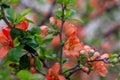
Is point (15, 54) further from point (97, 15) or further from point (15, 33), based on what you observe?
point (97, 15)

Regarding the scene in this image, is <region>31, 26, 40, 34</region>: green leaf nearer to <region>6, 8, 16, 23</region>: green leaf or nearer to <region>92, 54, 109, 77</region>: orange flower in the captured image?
<region>6, 8, 16, 23</region>: green leaf

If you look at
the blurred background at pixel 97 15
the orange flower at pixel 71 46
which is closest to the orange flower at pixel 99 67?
the orange flower at pixel 71 46

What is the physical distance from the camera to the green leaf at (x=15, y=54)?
108cm

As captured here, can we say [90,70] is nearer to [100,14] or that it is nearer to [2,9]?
[2,9]

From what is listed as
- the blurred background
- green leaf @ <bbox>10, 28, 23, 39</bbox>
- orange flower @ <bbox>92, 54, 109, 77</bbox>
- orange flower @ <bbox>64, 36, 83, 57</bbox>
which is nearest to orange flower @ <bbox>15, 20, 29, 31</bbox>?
green leaf @ <bbox>10, 28, 23, 39</bbox>

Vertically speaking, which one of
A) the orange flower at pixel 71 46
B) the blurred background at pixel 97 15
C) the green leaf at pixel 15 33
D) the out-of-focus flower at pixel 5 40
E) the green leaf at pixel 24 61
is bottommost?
the blurred background at pixel 97 15

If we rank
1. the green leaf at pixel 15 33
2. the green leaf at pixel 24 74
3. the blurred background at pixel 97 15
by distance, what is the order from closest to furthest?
1. the green leaf at pixel 15 33
2. the green leaf at pixel 24 74
3. the blurred background at pixel 97 15

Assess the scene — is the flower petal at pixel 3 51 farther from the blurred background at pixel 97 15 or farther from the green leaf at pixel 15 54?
the blurred background at pixel 97 15

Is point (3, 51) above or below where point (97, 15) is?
above

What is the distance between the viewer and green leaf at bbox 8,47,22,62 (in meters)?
1.08

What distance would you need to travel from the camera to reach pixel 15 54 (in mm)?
1075

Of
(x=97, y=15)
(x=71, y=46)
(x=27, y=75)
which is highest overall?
(x=71, y=46)

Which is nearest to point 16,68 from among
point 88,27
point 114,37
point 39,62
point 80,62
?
point 39,62

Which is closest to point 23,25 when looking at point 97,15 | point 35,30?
point 35,30
